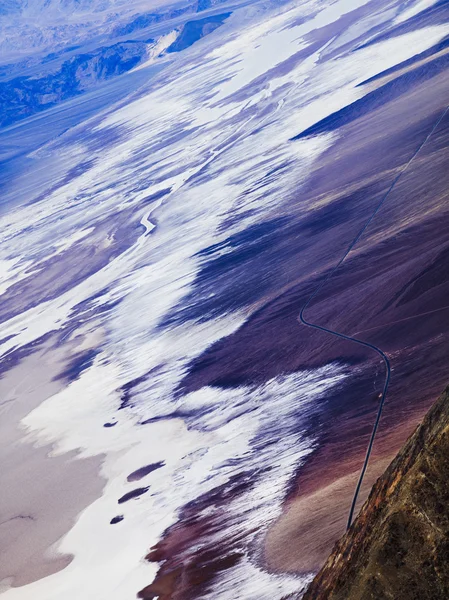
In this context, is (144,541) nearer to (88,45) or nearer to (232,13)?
(232,13)

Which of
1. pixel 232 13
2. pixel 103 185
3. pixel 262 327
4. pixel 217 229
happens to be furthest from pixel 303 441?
pixel 232 13

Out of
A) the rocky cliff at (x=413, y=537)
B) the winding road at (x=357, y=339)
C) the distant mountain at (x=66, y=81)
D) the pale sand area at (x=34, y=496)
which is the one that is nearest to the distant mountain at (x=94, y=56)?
the distant mountain at (x=66, y=81)

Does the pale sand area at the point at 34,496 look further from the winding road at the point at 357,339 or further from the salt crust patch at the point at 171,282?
the winding road at the point at 357,339

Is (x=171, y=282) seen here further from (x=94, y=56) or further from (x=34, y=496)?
(x=94, y=56)

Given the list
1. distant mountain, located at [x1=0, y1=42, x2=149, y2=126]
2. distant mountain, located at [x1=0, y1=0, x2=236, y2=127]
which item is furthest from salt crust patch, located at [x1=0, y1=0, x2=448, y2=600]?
distant mountain, located at [x1=0, y1=42, x2=149, y2=126]

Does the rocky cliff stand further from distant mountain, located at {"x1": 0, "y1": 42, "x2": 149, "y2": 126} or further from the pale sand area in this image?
distant mountain, located at {"x1": 0, "y1": 42, "x2": 149, "y2": 126}
